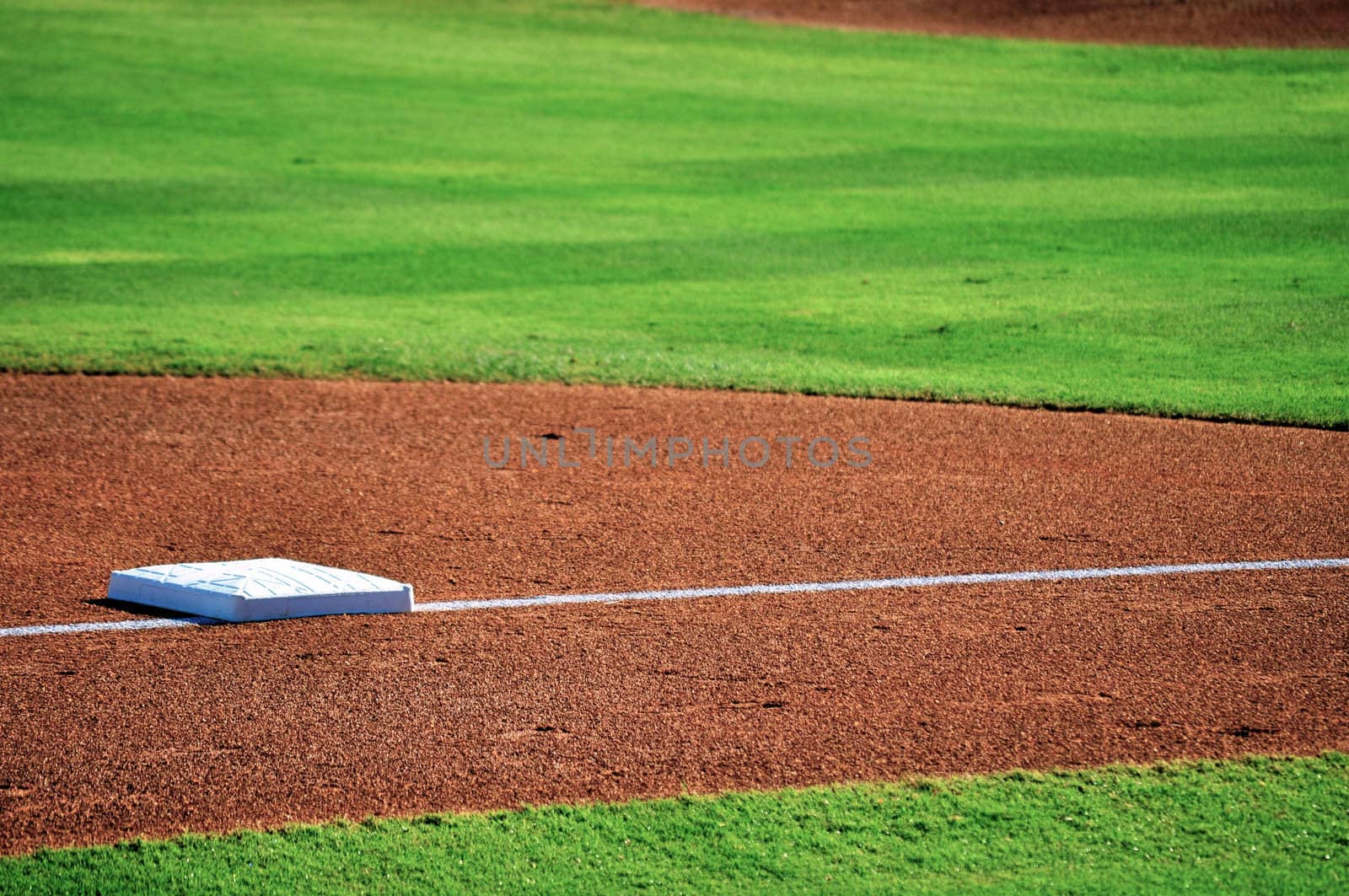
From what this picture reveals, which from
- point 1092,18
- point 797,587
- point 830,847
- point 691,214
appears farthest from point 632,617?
point 1092,18

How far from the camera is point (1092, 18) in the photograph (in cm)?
2712

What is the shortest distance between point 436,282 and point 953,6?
791 inches

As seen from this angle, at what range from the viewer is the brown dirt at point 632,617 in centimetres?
432

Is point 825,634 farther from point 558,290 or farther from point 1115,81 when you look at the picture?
point 1115,81

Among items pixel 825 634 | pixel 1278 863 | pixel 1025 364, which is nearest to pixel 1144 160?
pixel 1025 364

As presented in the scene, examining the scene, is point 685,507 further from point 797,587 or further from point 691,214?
point 691,214

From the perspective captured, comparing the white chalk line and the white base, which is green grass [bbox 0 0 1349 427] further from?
the white base

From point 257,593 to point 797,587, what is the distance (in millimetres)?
2137

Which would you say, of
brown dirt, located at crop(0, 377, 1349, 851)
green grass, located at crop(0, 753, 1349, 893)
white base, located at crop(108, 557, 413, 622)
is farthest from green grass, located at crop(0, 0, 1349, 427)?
green grass, located at crop(0, 753, 1349, 893)

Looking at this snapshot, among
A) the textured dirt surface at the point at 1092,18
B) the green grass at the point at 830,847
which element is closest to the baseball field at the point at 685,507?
the green grass at the point at 830,847

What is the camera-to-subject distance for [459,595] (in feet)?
18.7

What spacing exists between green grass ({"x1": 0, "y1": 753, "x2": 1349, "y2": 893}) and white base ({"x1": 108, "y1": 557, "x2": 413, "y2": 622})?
1.63 metres

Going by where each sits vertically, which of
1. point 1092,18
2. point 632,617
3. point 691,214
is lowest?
point 632,617

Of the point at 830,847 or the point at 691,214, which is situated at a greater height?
the point at 691,214
